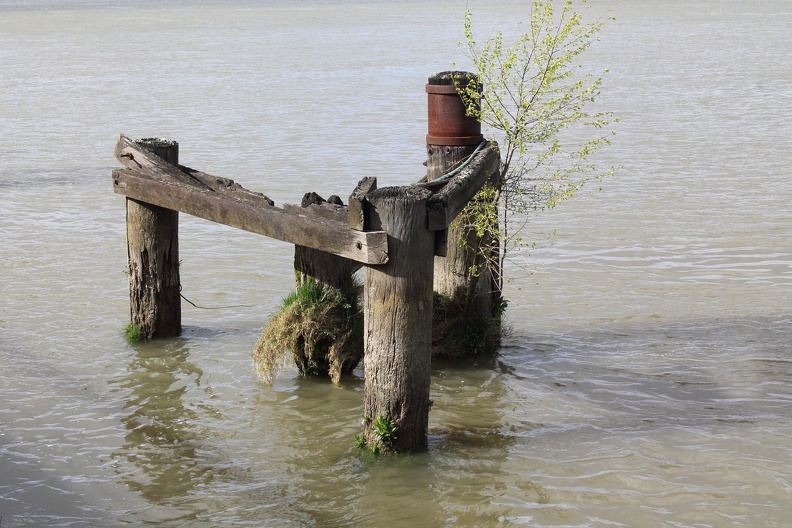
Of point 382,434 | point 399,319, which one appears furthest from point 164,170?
point 382,434

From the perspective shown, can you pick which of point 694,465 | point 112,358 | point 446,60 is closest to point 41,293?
point 112,358

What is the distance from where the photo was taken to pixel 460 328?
25.6 ft

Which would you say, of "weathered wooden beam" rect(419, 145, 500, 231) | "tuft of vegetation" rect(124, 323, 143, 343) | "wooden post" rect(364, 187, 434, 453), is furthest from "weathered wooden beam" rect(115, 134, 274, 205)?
"wooden post" rect(364, 187, 434, 453)

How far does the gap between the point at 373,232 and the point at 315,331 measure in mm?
1622

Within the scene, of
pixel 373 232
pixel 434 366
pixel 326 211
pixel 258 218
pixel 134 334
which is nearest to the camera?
pixel 373 232

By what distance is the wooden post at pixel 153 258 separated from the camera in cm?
788

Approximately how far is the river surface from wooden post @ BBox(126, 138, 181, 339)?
25 centimetres

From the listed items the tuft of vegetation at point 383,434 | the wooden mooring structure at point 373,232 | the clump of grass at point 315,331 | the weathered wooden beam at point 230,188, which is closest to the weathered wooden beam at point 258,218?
the wooden mooring structure at point 373,232

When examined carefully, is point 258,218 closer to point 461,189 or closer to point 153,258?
point 461,189

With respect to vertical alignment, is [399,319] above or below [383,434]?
above

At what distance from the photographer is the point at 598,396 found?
24.0ft

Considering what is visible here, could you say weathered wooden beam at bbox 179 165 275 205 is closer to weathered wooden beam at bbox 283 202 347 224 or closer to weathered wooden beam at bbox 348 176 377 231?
weathered wooden beam at bbox 283 202 347 224

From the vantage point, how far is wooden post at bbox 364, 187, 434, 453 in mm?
5730

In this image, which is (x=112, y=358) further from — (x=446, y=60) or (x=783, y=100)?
(x=446, y=60)
